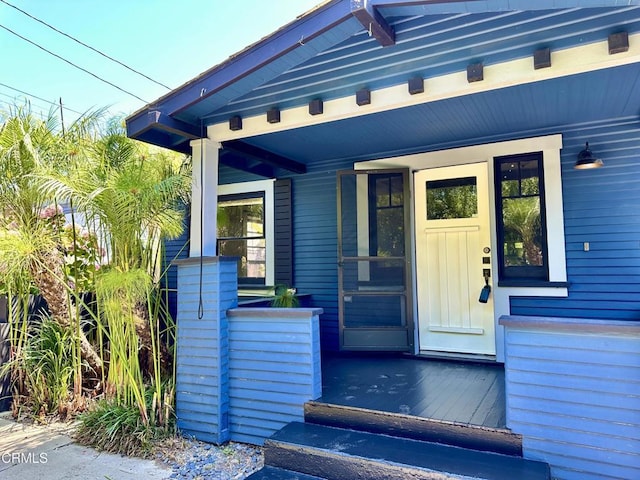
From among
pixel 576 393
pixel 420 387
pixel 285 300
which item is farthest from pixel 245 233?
pixel 576 393

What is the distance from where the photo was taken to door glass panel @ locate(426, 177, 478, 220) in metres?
4.09

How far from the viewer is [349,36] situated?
2422 millimetres

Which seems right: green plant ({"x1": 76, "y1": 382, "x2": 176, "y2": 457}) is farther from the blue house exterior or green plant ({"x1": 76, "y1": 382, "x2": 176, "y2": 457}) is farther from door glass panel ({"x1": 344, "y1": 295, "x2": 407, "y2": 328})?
door glass panel ({"x1": 344, "y1": 295, "x2": 407, "y2": 328})

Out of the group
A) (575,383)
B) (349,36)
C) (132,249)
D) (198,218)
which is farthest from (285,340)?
(349,36)

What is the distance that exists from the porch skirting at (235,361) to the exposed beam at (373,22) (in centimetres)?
184

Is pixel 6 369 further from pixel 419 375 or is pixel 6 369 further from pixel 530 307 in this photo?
pixel 530 307

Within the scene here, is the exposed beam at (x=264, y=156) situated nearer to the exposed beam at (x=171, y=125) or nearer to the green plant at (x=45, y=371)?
the exposed beam at (x=171, y=125)

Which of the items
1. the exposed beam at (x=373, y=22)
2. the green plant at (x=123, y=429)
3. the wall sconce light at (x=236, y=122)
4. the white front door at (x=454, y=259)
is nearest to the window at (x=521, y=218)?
the white front door at (x=454, y=259)

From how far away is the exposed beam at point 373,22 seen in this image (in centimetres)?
217

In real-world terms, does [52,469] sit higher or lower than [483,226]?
lower

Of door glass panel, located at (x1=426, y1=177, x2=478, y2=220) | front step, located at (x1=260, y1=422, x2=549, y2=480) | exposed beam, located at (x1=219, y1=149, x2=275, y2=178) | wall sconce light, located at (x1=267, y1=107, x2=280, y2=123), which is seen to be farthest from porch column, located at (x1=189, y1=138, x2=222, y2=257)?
door glass panel, located at (x1=426, y1=177, x2=478, y2=220)

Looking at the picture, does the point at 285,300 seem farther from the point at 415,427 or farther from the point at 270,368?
the point at 415,427

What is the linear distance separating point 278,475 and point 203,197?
7.21 feet

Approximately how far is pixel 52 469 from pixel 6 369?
1.69m
